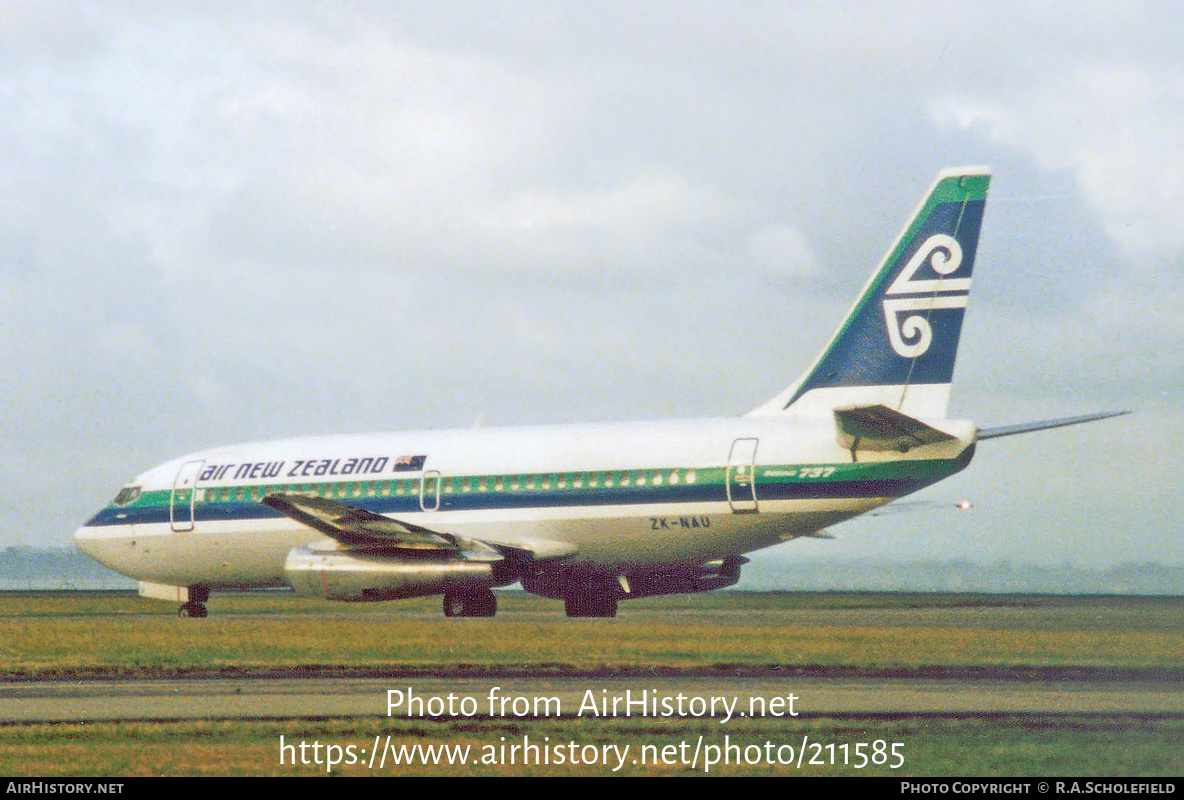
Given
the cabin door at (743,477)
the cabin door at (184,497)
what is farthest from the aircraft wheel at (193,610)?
the cabin door at (743,477)

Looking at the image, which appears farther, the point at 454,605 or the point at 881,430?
the point at 454,605

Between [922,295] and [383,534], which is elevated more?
[922,295]

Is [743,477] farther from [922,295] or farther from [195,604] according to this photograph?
[195,604]

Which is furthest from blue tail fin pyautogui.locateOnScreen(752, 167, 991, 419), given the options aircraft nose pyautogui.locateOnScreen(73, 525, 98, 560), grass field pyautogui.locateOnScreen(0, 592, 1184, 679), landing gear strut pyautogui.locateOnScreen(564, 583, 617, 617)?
aircraft nose pyautogui.locateOnScreen(73, 525, 98, 560)

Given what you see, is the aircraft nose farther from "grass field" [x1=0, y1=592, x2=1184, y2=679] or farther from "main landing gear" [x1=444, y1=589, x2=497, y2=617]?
"main landing gear" [x1=444, y1=589, x2=497, y2=617]

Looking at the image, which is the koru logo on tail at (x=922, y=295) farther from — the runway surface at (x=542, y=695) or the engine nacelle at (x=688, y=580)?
the runway surface at (x=542, y=695)

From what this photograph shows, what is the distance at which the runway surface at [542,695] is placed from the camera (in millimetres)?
15000

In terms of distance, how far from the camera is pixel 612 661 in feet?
68.5

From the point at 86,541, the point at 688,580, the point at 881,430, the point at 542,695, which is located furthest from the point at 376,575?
the point at 86,541

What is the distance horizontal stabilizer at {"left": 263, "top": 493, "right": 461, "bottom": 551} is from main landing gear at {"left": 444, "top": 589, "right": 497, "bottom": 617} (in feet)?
7.49

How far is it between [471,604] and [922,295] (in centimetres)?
1196

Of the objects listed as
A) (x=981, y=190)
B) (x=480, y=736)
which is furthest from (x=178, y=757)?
(x=981, y=190)

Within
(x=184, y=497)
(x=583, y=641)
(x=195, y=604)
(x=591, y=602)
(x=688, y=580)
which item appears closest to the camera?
(x=583, y=641)

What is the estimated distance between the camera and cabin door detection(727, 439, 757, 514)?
2727 centimetres
